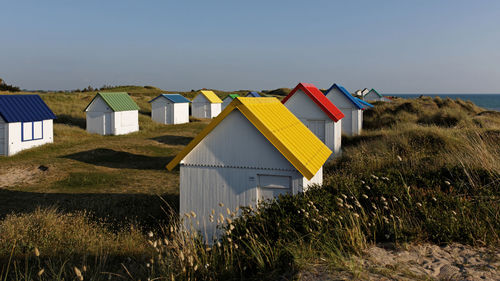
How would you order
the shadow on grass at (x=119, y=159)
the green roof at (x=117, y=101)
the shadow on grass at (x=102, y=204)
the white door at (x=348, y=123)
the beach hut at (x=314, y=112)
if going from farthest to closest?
the green roof at (x=117, y=101) → the white door at (x=348, y=123) → the shadow on grass at (x=119, y=159) → the beach hut at (x=314, y=112) → the shadow on grass at (x=102, y=204)

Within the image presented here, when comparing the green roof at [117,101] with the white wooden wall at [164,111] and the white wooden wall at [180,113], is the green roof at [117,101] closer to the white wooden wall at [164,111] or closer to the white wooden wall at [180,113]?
the white wooden wall at [164,111]

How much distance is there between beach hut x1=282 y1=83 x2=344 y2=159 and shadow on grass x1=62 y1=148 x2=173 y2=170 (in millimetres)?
9683

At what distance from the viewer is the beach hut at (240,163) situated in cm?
984

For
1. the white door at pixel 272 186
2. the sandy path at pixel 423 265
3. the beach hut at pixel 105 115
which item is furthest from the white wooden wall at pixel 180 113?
the sandy path at pixel 423 265

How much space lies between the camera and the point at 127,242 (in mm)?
8977

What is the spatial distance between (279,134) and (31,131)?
2428 cm

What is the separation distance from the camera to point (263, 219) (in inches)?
249

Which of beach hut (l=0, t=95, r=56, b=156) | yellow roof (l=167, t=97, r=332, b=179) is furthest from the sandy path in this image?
beach hut (l=0, t=95, r=56, b=156)

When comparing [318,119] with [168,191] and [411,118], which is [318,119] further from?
[411,118]

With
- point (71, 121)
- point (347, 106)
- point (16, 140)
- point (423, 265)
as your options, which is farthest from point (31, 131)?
point (423, 265)

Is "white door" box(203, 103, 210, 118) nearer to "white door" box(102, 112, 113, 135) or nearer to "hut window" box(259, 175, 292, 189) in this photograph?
"white door" box(102, 112, 113, 135)

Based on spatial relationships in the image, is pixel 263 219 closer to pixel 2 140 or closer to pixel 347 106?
pixel 347 106

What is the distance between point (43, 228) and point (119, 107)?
28744mm

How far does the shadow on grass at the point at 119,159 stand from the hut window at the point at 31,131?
11.4 feet
